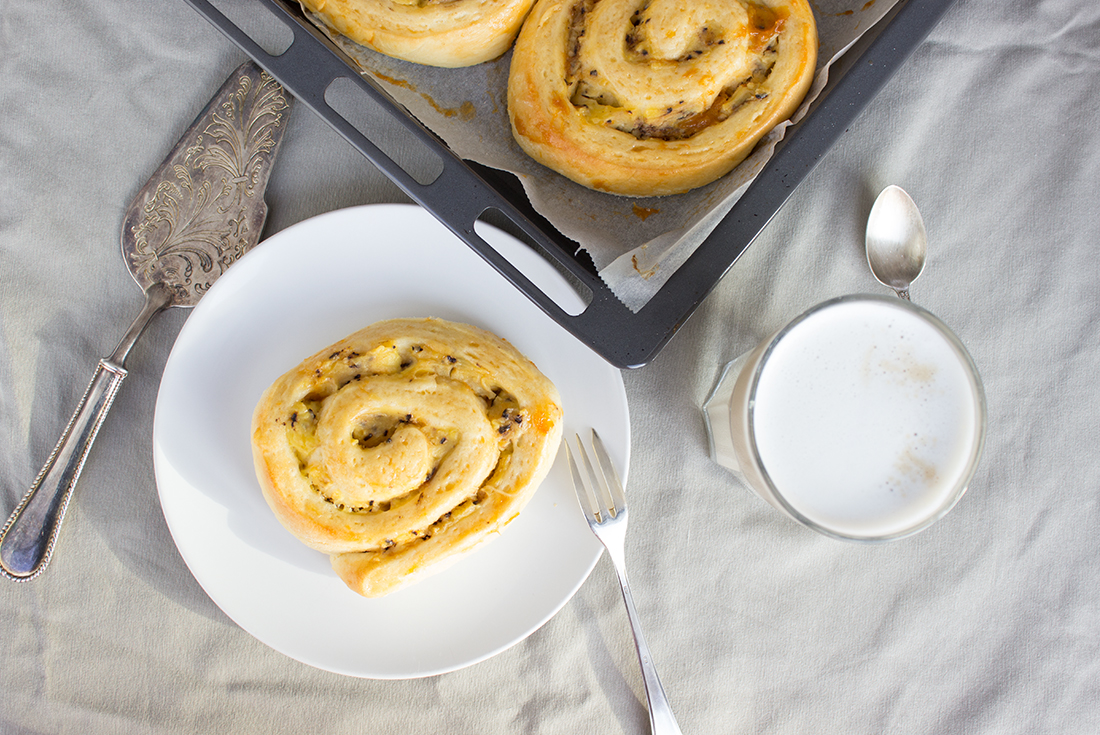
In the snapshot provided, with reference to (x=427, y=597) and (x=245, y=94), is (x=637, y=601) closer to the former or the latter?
(x=427, y=597)

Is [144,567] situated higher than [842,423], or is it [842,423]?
[144,567]

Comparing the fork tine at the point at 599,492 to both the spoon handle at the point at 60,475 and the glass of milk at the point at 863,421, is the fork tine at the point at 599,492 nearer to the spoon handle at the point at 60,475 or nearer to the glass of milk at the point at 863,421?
the glass of milk at the point at 863,421

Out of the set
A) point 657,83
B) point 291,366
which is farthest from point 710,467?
point 291,366

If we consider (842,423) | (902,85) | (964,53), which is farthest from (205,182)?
(964,53)

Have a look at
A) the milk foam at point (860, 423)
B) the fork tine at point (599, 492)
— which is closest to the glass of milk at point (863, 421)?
the milk foam at point (860, 423)

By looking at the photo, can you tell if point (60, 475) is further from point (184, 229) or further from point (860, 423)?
point (860, 423)

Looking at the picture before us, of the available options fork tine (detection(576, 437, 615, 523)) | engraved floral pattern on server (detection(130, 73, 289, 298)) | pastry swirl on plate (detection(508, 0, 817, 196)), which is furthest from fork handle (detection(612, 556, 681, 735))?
engraved floral pattern on server (detection(130, 73, 289, 298))
